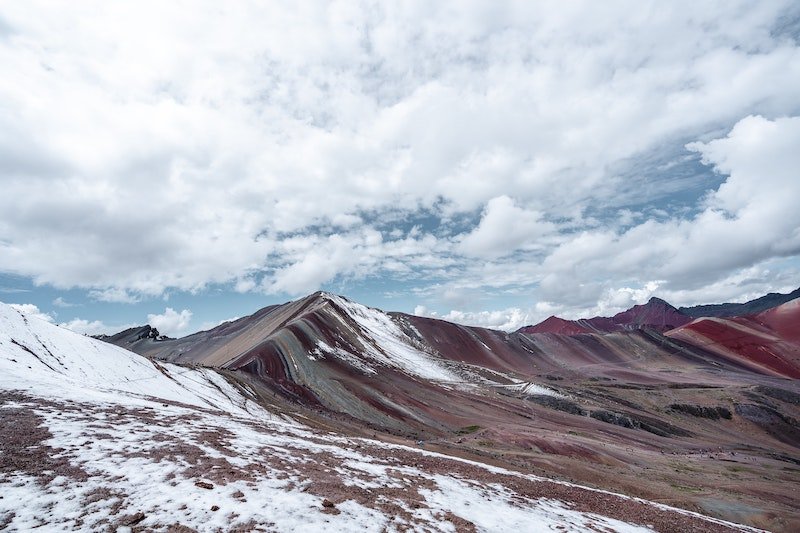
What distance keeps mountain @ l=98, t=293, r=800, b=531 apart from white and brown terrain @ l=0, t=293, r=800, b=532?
18.7 inches

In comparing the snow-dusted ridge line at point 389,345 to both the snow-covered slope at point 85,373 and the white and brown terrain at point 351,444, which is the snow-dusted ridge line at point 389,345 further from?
the snow-covered slope at point 85,373

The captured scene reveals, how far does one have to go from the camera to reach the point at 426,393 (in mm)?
69000

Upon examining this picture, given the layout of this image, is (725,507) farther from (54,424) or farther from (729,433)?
(729,433)

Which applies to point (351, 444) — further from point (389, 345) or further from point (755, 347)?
point (755, 347)

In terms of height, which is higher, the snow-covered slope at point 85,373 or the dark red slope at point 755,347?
the snow-covered slope at point 85,373

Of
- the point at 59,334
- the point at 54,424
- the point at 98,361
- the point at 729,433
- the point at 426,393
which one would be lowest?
the point at 729,433

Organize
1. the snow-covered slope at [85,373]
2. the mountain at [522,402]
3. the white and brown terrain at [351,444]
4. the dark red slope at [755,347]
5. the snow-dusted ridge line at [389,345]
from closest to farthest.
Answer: the white and brown terrain at [351,444], the snow-covered slope at [85,373], the mountain at [522,402], the snow-dusted ridge line at [389,345], the dark red slope at [755,347]

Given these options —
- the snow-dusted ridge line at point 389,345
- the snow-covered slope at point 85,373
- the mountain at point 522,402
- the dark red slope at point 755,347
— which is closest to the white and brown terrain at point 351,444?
the snow-covered slope at point 85,373

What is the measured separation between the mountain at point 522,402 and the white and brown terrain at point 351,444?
474mm

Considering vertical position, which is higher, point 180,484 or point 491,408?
point 180,484

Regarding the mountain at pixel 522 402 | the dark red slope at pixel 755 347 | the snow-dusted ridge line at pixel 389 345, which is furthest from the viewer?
the dark red slope at pixel 755 347

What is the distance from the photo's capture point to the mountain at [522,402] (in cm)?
3606

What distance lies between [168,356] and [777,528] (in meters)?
135

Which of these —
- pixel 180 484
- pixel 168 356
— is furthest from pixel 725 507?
pixel 168 356
